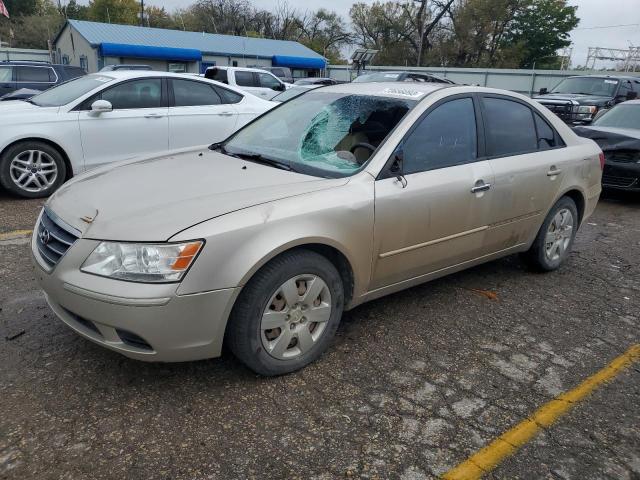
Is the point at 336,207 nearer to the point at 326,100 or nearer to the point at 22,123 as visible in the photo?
the point at 326,100

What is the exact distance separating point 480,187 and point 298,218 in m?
1.51

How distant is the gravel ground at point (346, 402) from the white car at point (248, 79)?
499 inches

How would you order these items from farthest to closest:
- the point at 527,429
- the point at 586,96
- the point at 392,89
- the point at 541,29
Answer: the point at 541,29 < the point at 586,96 < the point at 392,89 < the point at 527,429

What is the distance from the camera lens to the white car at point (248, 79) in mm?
15573

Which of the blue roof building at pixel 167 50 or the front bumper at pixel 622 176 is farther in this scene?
the blue roof building at pixel 167 50

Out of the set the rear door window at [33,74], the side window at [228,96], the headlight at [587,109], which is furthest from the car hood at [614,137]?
the rear door window at [33,74]

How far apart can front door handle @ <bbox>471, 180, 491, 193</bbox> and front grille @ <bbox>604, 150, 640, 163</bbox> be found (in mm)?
4998

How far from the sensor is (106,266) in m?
2.50

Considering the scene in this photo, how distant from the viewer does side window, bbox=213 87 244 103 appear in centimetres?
752

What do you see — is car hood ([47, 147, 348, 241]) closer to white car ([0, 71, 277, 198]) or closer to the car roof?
the car roof

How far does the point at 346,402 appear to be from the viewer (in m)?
2.73

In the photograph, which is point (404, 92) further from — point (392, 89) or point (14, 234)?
point (14, 234)

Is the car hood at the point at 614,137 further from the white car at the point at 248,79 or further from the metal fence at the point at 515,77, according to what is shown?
the metal fence at the point at 515,77

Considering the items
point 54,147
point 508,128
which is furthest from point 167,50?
point 508,128
